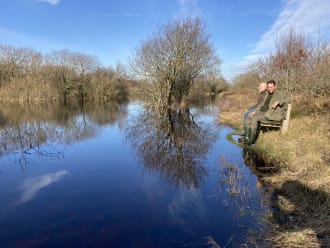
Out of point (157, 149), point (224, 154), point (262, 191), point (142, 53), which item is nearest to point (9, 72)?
point (142, 53)

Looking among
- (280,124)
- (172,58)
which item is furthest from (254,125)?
(172,58)

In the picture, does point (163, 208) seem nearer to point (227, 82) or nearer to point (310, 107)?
point (310, 107)

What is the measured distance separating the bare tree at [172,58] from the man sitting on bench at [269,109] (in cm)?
1253

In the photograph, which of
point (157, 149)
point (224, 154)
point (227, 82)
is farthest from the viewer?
point (227, 82)

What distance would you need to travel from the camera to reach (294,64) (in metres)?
8.68

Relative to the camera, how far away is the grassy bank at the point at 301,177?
257cm

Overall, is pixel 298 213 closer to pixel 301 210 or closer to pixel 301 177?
pixel 301 210

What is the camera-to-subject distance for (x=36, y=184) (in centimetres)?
448

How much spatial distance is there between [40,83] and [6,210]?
25162mm

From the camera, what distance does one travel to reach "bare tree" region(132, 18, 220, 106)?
17.6 m

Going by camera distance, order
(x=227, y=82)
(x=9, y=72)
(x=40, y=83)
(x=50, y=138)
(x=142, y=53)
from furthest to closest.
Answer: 1. (x=227, y=82)
2. (x=9, y=72)
3. (x=40, y=83)
4. (x=142, y=53)
5. (x=50, y=138)

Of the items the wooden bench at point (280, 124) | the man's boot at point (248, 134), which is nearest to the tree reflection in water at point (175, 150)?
the man's boot at point (248, 134)

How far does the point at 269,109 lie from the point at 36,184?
5942 millimetres

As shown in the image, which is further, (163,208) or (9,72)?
(9,72)
